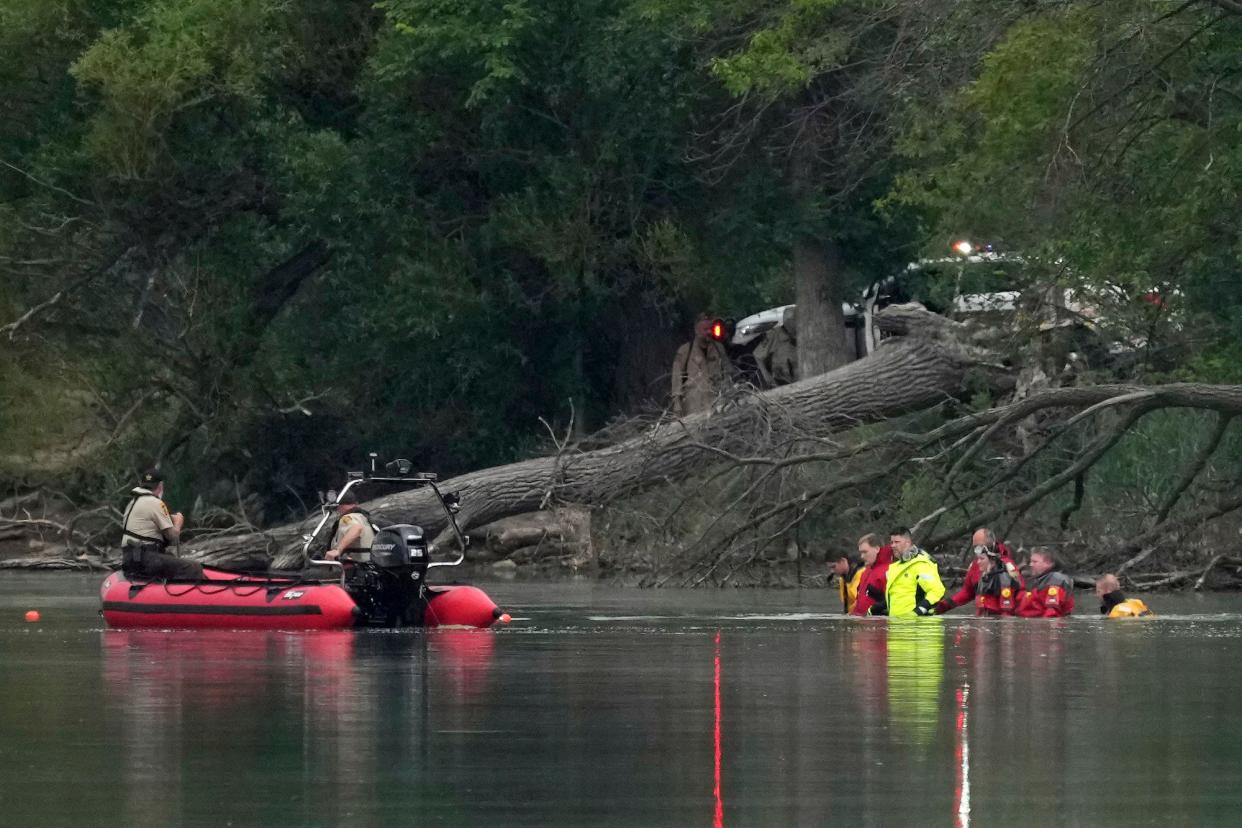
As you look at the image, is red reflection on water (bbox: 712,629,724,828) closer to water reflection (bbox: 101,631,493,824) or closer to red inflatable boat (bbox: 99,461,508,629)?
water reflection (bbox: 101,631,493,824)

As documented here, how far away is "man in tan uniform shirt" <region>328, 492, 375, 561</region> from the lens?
2444cm

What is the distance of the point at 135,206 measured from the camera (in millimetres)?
42562

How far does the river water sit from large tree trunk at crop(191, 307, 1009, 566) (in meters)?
9.76

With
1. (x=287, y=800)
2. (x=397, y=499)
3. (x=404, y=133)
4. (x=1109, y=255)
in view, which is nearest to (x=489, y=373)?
(x=404, y=133)

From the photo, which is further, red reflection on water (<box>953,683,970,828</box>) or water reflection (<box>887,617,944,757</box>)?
water reflection (<box>887,617,944,757</box>)

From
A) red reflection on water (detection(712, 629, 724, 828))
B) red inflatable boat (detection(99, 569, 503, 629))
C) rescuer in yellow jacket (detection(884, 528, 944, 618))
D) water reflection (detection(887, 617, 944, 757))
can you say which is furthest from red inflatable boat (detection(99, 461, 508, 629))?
red reflection on water (detection(712, 629, 724, 828))

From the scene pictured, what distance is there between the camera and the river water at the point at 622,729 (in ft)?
34.0

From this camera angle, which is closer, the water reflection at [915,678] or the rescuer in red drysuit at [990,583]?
the water reflection at [915,678]

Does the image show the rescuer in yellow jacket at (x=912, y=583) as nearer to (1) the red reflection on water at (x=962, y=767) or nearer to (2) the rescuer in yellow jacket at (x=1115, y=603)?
(2) the rescuer in yellow jacket at (x=1115, y=603)

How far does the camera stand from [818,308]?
1647 inches

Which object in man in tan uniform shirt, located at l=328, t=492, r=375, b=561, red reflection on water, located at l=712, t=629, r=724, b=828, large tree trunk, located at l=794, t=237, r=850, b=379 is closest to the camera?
red reflection on water, located at l=712, t=629, r=724, b=828

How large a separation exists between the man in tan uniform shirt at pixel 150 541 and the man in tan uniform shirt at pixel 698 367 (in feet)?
46.8

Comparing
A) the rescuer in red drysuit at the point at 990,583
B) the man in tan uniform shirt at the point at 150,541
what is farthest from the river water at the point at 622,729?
the rescuer in red drysuit at the point at 990,583

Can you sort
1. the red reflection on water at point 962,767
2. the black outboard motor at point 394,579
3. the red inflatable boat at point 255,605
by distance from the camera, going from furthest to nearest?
the black outboard motor at point 394,579 → the red inflatable boat at point 255,605 → the red reflection on water at point 962,767
